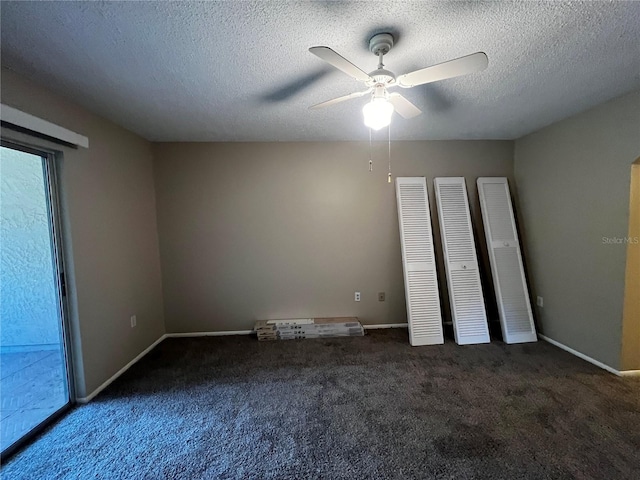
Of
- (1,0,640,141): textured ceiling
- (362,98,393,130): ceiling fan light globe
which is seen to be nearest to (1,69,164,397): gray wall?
(1,0,640,141): textured ceiling

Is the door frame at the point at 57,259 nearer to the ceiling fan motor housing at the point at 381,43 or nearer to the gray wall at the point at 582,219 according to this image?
the ceiling fan motor housing at the point at 381,43

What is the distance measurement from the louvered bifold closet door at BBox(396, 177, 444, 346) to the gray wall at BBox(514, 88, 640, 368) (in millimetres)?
1188

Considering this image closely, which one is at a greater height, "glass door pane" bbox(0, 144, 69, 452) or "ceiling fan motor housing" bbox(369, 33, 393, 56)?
"ceiling fan motor housing" bbox(369, 33, 393, 56)

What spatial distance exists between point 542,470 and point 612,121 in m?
2.75

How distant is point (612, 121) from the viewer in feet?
7.85

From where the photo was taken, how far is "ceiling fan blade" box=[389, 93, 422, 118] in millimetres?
1723

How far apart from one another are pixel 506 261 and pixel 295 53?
10.5 ft

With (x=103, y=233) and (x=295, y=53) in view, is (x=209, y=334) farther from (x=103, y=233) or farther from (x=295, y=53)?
(x=295, y=53)

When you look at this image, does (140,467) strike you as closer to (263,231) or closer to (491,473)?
(491,473)

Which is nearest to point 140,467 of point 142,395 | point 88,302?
point 142,395

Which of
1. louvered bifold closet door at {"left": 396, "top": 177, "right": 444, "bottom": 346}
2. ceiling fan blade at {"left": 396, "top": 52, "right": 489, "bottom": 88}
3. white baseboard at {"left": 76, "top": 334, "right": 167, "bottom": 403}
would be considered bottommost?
white baseboard at {"left": 76, "top": 334, "right": 167, "bottom": 403}

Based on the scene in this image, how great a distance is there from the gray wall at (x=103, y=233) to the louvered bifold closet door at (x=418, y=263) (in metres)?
2.95

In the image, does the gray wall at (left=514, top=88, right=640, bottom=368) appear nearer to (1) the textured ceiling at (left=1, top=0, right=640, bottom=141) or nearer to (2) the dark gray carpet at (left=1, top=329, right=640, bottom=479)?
(1) the textured ceiling at (left=1, top=0, right=640, bottom=141)

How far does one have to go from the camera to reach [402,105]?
5.95 ft
